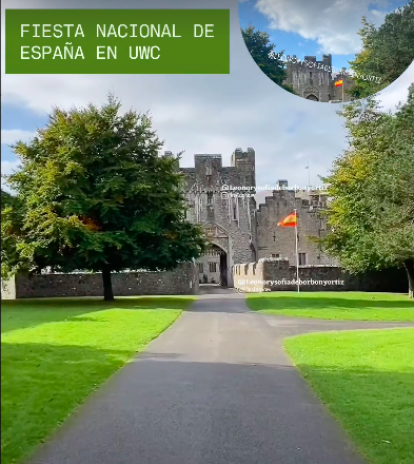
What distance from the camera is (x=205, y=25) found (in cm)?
222

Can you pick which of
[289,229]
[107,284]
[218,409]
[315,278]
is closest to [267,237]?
[289,229]

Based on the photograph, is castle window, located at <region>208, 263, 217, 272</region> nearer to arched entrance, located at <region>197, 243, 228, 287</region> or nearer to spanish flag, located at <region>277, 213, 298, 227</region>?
arched entrance, located at <region>197, 243, 228, 287</region>

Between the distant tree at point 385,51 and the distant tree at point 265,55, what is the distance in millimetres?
408

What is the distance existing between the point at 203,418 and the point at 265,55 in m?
3.28

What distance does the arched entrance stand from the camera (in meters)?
29.0

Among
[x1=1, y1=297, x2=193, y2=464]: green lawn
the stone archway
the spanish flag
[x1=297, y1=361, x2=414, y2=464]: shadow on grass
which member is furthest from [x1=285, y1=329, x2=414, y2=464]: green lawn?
the spanish flag

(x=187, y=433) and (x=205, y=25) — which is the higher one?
(x=205, y=25)

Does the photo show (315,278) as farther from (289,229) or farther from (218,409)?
(218,409)

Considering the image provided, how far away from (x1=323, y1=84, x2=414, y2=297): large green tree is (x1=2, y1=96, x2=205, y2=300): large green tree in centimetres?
621

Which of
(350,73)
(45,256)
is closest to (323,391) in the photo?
(350,73)

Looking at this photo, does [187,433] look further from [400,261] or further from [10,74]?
[400,261]

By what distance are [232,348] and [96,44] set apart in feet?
25.5

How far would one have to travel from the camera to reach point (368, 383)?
275 inches

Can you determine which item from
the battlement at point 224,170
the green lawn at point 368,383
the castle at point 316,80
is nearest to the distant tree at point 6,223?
the castle at point 316,80
